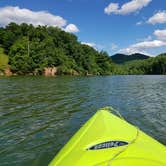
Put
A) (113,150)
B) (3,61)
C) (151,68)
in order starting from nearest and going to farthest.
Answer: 1. (113,150)
2. (3,61)
3. (151,68)

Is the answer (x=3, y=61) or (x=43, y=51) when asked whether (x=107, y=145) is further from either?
(x=43, y=51)

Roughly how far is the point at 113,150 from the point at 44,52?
84.5 metres

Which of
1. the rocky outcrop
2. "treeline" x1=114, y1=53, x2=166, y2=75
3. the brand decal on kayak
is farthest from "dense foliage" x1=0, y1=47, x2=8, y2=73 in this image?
"treeline" x1=114, y1=53, x2=166, y2=75

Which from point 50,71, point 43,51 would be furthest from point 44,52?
point 50,71

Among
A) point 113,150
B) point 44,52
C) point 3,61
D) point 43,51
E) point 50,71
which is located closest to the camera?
point 113,150

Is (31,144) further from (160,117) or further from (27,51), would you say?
(27,51)

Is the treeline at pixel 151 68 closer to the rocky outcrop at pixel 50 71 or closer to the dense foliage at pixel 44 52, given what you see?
the dense foliage at pixel 44 52

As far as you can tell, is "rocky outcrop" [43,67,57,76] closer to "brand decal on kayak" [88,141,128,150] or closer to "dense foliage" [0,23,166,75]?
"dense foliage" [0,23,166,75]

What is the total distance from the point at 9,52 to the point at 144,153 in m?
86.0

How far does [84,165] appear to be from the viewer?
408cm

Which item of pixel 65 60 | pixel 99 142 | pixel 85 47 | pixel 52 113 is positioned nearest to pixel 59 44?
pixel 65 60

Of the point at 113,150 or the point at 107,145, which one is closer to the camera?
the point at 113,150

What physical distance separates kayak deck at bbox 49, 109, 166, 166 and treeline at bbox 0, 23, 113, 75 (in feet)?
248

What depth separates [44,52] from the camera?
8719 centimetres
